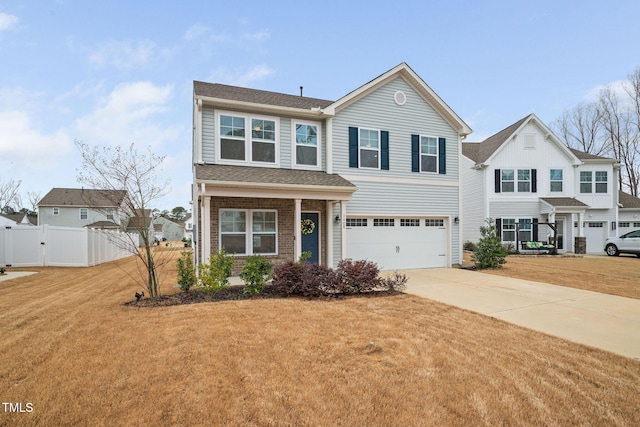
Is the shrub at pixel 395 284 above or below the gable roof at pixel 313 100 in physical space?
below

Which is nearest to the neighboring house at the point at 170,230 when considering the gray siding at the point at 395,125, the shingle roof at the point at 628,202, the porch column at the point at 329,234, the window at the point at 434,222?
the porch column at the point at 329,234

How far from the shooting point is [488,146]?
22.0m

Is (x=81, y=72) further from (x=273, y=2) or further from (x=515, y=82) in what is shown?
(x=515, y=82)

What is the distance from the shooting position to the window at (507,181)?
2053 centimetres

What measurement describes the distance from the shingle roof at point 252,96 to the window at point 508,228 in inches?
547

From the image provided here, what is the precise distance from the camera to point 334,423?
2844 millimetres

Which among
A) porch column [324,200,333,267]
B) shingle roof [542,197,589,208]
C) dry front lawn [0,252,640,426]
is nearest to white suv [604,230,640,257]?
shingle roof [542,197,589,208]

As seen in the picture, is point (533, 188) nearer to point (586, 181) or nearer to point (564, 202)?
point (564, 202)

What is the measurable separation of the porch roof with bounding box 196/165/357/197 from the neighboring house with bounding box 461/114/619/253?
43.8 ft

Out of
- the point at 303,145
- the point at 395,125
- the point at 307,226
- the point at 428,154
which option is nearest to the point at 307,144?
the point at 303,145

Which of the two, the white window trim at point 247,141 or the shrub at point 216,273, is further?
the white window trim at point 247,141

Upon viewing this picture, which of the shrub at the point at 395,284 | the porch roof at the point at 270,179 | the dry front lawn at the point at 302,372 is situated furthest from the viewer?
the porch roof at the point at 270,179

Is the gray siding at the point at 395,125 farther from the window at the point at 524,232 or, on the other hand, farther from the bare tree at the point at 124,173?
the window at the point at 524,232

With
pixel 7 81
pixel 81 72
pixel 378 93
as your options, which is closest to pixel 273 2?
pixel 378 93
